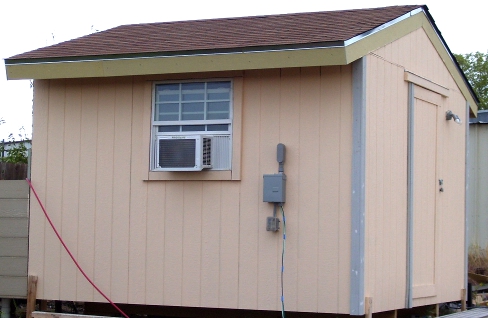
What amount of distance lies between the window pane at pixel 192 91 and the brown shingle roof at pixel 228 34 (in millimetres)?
424

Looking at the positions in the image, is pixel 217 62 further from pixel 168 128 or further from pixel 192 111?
pixel 168 128

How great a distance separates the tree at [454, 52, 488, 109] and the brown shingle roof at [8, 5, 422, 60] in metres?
31.3

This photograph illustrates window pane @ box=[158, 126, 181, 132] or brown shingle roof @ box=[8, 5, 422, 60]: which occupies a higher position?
brown shingle roof @ box=[8, 5, 422, 60]

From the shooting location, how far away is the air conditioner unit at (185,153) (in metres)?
7.85

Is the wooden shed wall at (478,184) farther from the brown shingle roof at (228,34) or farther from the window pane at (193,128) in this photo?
the window pane at (193,128)

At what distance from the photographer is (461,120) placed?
10227 mm

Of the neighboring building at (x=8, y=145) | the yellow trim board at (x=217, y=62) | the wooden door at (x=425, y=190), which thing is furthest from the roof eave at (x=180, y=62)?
the neighboring building at (x=8, y=145)

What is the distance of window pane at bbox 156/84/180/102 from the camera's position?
8.26 m

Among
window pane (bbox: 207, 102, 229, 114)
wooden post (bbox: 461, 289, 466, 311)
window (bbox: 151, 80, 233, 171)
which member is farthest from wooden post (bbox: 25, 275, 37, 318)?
wooden post (bbox: 461, 289, 466, 311)

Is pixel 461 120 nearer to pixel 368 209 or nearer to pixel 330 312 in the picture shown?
pixel 368 209

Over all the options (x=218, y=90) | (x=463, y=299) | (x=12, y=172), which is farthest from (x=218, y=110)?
(x=463, y=299)

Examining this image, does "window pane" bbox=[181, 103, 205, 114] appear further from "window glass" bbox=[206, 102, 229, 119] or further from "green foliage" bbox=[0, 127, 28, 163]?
"green foliage" bbox=[0, 127, 28, 163]

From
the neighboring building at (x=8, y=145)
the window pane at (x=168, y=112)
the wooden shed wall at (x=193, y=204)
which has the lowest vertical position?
the wooden shed wall at (x=193, y=204)

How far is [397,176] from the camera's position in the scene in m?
8.45
